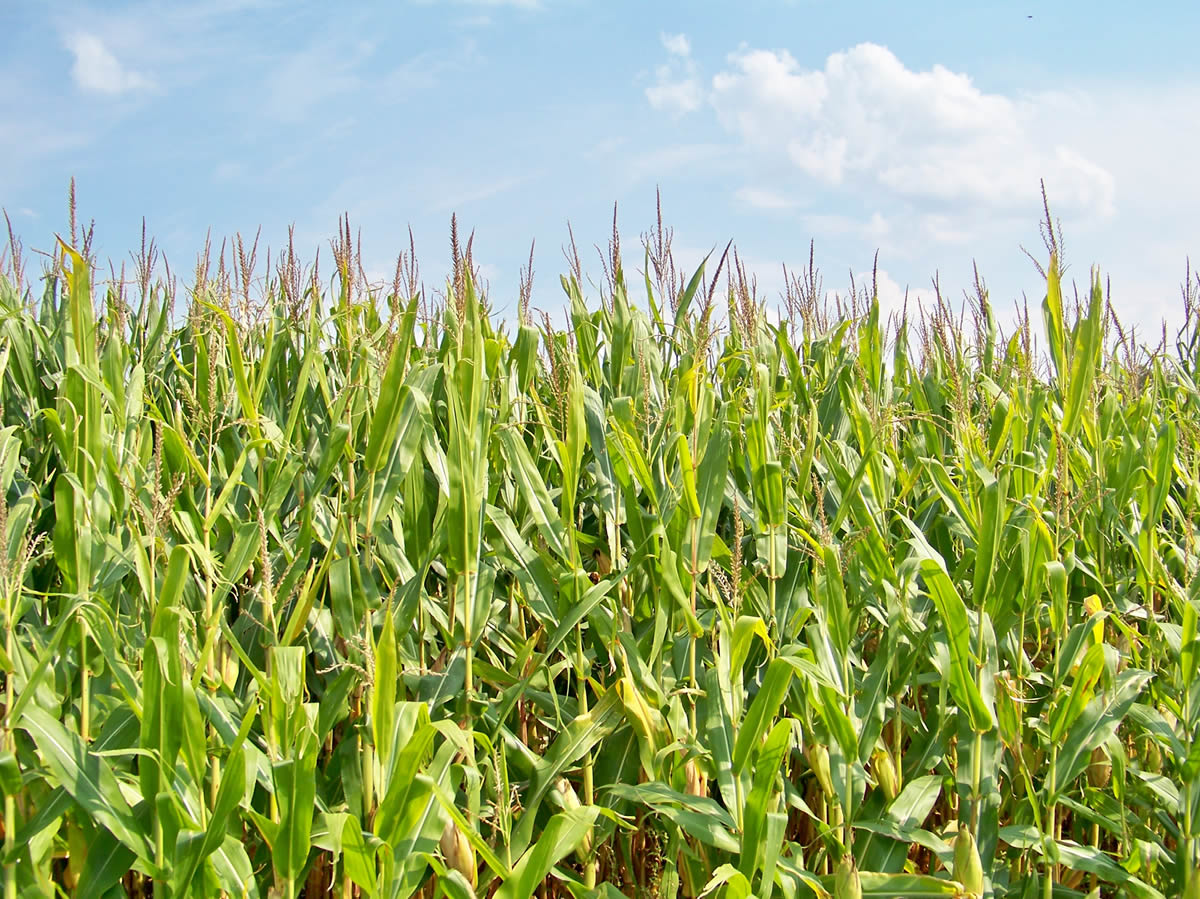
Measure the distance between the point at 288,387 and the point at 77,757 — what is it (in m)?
1.67

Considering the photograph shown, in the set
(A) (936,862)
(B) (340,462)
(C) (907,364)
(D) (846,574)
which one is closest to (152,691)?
(B) (340,462)

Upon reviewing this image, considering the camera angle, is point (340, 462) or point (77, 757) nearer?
point (77, 757)

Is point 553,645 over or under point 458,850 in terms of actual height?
over

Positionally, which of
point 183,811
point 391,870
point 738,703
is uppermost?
point 738,703

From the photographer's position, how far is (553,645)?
2195 millimetres

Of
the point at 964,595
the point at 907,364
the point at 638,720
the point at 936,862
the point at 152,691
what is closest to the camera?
the point at 152,691

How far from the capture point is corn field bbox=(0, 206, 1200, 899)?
76.2 inches

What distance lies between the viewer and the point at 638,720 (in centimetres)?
223

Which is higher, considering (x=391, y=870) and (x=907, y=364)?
(x=907, y=364)

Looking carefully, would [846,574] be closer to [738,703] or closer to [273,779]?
[738,703]

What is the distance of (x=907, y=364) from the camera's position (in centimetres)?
429

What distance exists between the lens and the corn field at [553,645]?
1935mm

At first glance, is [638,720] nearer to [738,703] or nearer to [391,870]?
[738,703]

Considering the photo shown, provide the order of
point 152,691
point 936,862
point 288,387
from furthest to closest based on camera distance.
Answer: point 288,387 < point 936,862 < point 152,691
